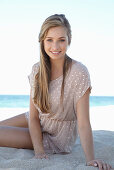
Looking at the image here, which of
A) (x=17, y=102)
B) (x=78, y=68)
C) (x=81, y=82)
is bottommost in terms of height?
(x=17, y=102)

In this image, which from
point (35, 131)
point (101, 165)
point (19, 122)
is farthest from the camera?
point (19, 122)

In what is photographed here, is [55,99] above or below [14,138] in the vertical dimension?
above

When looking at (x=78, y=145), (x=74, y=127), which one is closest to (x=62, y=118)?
(x=74, y=127)

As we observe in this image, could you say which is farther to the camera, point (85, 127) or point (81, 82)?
point (81, 82)

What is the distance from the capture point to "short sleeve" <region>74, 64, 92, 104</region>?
2.28 meters

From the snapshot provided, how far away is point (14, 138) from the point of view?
8.18 ft

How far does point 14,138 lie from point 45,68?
70 cm

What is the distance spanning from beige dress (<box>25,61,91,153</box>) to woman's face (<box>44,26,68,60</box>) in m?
0.20

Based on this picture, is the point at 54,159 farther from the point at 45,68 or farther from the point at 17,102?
the point at 17,102

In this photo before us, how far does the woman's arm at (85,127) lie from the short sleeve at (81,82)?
0.14 feet

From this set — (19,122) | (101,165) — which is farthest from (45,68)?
(101,165)

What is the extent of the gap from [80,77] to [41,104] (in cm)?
41

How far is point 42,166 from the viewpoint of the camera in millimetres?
1894

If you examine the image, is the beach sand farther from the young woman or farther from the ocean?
the ocean
